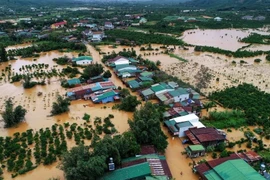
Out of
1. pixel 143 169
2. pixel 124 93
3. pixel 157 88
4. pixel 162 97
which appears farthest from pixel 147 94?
pixel 143 169

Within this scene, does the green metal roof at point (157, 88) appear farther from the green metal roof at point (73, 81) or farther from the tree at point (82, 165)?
the tree at point (82, 165)

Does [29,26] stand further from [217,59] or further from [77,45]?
[217,59]

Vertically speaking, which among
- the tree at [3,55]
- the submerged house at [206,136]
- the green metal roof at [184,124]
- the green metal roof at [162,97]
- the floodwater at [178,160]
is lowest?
the floodwater at [178,160]

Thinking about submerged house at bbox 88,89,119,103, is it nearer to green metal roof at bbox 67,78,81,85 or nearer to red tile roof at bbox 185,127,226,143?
green metal roof at bbox 67,78,81,85

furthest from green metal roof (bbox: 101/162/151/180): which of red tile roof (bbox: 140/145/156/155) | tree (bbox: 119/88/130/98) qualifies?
tree (bbox: 119/88/130/98)

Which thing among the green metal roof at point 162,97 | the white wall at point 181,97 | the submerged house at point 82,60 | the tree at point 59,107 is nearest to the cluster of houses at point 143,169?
the green metal roof at point 162,97

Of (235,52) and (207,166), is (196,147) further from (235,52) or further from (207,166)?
(235,52)
